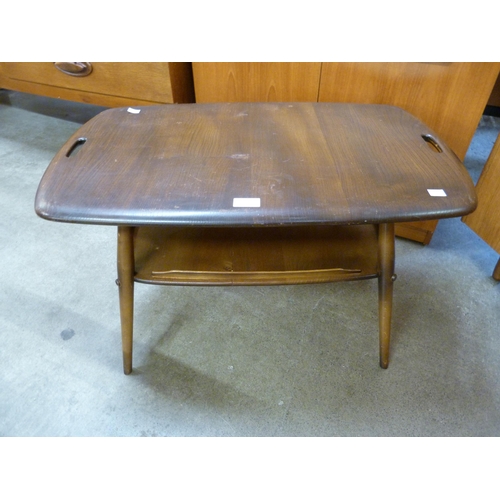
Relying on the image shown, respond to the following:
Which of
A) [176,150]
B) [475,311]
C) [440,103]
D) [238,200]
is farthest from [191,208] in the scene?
[475,311]

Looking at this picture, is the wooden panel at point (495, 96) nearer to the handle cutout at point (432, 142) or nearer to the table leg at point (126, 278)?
the handle cutout at point (432, 142)

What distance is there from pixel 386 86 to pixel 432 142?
338 millimetres

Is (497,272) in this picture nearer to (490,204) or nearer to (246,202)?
(490,204)

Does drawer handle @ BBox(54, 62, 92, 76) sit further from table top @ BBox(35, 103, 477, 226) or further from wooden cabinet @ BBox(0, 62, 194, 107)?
table top @ BBox(35, 103, 477, 226)

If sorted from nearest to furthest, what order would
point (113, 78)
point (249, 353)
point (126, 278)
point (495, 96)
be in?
point (126, 278), point (249, 353), point (113, 78), point (495, 96)

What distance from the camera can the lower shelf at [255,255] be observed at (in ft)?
2.76

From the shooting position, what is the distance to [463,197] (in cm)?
69

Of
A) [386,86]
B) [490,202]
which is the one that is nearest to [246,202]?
[386,86]

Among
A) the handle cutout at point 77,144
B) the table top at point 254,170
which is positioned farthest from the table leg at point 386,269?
the handle cutout at point 77,144

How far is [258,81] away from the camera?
1.26m

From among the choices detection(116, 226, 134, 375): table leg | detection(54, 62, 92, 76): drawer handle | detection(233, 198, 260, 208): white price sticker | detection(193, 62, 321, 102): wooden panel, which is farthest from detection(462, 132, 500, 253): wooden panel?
detection(54, 62, 92, 76): drawer handle

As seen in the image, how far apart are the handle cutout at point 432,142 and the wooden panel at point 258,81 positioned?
452mm
